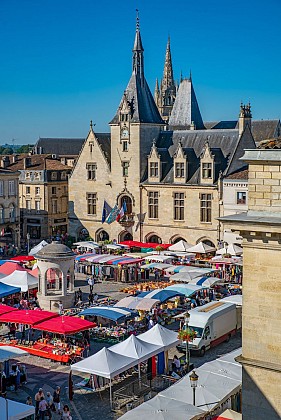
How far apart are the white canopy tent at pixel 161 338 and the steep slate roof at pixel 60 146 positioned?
70.8 meters

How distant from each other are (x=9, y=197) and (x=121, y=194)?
9.76m

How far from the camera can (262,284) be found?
42.8ft

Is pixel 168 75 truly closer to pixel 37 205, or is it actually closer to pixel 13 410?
pixel 37 205

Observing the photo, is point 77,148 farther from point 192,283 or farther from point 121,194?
point 192,283

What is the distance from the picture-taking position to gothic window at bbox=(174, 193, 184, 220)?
4681cm

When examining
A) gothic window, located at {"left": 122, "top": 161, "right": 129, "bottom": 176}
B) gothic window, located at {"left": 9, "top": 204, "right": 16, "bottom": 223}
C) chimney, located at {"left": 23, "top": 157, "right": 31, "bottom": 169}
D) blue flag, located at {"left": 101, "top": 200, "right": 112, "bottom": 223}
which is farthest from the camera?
chimney, located at {"left": 23, "top": 157, "right": 31, "bottom": 169}

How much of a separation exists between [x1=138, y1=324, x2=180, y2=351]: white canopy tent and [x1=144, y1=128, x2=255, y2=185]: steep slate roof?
22.6 metres

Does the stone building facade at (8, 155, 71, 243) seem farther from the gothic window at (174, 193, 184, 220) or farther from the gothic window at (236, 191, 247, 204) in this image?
the gothic window at (236, 191, 247, 204)

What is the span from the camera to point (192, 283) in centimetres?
3403

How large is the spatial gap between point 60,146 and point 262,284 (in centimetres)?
8219

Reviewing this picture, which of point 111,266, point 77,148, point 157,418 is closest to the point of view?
point 157,418

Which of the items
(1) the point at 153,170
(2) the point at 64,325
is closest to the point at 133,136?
(1) the point at 153,170

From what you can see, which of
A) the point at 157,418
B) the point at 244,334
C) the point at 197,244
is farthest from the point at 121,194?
the point at 244,334

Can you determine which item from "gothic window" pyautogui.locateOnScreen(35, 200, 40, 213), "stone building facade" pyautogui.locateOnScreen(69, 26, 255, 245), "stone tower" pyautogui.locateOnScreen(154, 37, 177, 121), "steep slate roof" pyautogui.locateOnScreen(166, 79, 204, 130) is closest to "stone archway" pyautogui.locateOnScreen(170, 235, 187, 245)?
"stone building facade" pyautogui.locateOnScreen(69, 26, 255, 245)
